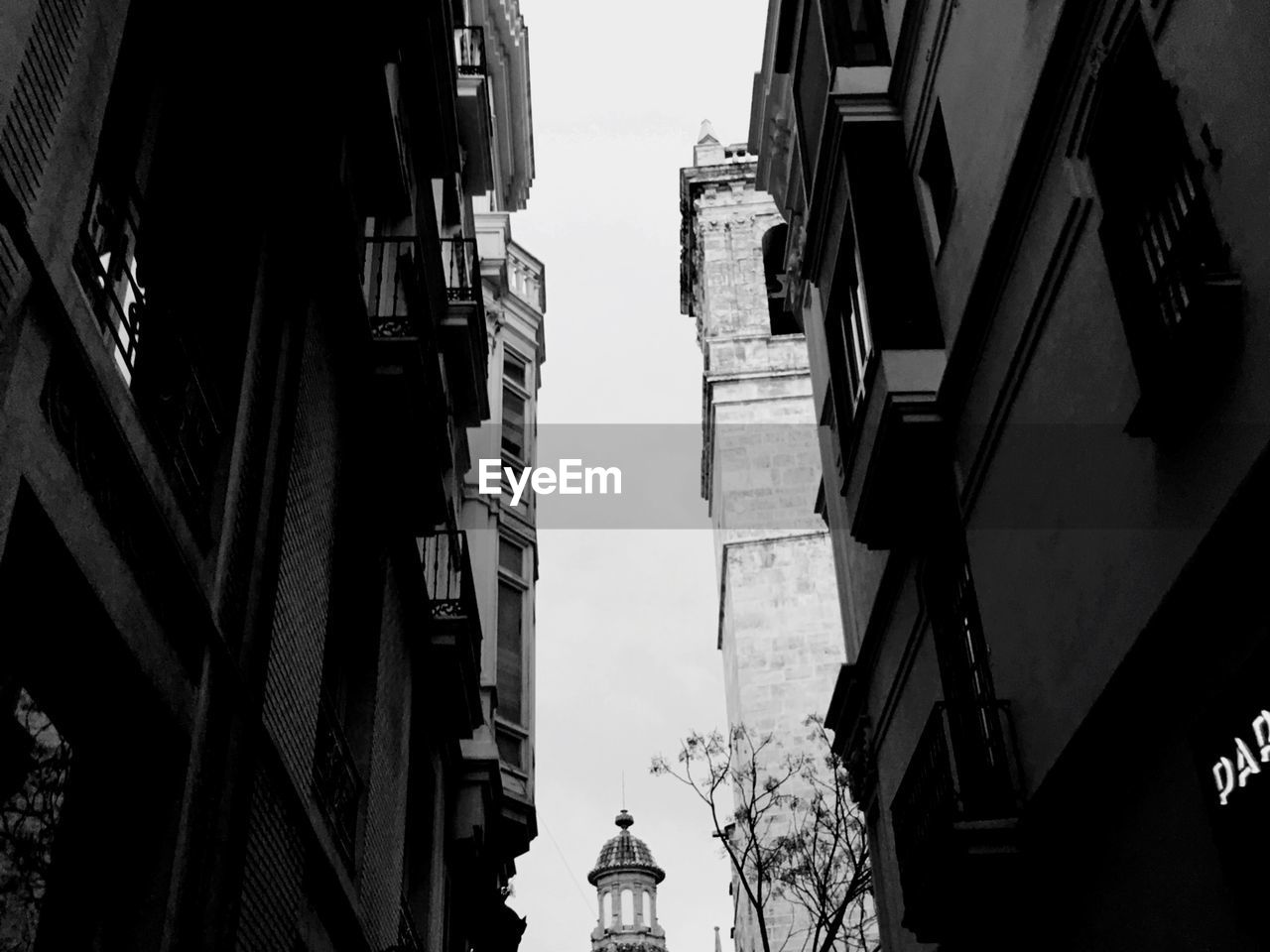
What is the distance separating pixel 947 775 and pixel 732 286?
124 ft

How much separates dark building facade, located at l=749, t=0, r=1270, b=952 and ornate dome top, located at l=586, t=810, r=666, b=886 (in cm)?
4680

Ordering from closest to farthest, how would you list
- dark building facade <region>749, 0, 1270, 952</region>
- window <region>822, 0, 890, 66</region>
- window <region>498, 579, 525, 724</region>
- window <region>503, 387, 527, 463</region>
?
dark building facade <region>749, 0, 1270, 952</region> < window <region>822, 0, 890, 66</region> < window <region>498, 579, 525, 724</region> < window <region>503, 387, 527, 463</region>

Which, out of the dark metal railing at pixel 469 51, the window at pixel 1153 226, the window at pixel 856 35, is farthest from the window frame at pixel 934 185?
the dark metal railing at pixel 469 51

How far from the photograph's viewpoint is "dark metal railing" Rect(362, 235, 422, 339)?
1376 centimetres

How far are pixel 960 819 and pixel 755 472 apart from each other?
34478 millimetres

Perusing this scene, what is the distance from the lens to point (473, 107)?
21.6 meters

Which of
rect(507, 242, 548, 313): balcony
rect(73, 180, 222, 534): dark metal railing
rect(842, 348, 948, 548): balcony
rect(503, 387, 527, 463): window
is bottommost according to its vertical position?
rect(73, 180, 222, 534): dark metal railing

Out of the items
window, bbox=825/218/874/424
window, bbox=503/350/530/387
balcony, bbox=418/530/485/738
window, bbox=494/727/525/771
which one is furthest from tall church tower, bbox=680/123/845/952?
window, bbox=825/218/874/424

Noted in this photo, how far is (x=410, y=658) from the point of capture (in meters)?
16.2

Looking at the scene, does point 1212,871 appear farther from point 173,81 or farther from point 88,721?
point 173,81

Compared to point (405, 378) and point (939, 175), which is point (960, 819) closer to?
point (405, 378)

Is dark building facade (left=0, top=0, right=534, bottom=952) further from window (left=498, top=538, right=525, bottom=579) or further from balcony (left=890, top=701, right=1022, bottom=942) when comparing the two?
window (left=498, top=538, right=525, bottom=579)

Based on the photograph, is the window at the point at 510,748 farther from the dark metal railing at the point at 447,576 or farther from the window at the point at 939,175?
the window at the point at 939,175

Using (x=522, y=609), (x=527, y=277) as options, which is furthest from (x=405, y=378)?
(x=527, y=277)
